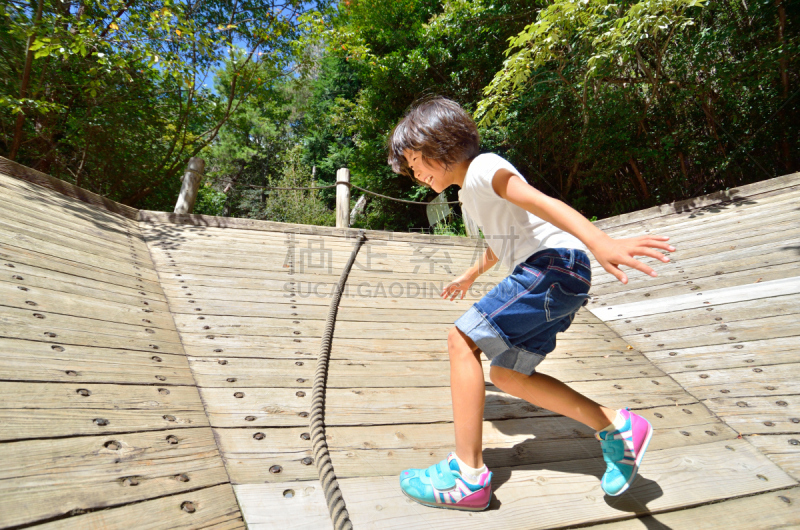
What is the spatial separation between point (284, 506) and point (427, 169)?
40.4 inches

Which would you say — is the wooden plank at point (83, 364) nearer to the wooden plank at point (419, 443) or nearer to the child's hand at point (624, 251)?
the wooden plank at point (419, 443)

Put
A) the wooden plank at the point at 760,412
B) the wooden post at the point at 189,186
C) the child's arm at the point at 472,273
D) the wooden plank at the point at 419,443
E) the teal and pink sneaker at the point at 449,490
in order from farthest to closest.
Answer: the wooden post at the point at 189,186 < the child's arm at the point at 472,273 < the wooden plank at the point at 760,412 < the wooden plank at the point at 419,443 < the teal and pink sneaker at the point at 449,490

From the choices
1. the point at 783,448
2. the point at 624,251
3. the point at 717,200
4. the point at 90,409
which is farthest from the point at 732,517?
the point at 717,200

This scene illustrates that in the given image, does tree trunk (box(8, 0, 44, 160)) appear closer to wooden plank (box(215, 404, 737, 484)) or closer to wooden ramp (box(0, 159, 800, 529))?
wooden ramp (box(0, 159, 800, 529))

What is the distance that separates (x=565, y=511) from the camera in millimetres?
1120

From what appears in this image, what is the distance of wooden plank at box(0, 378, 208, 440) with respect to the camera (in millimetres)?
1019

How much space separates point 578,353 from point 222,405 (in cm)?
161

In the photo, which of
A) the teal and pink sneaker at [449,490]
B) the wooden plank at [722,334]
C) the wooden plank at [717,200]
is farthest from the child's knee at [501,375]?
the wooden plank at [717,200]

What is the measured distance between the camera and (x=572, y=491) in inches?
47.3

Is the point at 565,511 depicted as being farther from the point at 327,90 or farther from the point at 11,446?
the point at 327,90

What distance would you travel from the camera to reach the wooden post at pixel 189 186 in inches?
156

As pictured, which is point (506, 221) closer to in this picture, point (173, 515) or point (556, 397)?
point (556, 397)

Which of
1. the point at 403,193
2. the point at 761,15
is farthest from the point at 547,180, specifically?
the point at 403,193

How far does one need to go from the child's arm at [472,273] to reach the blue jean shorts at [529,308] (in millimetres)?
440
